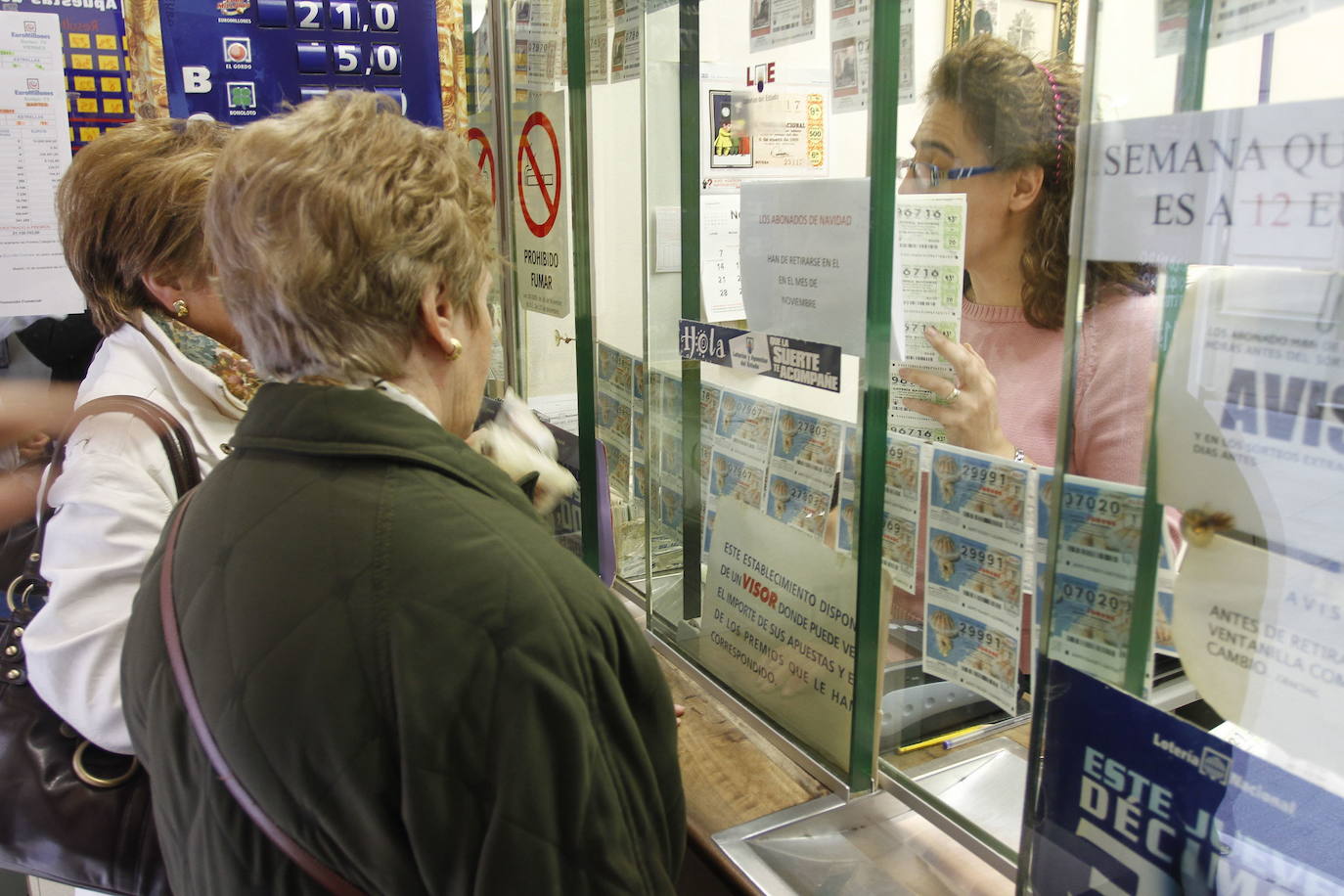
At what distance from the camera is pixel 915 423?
130 centimetres

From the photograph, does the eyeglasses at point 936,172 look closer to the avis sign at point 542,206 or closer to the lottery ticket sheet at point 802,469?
the lottery ticket sheet at point 802,469

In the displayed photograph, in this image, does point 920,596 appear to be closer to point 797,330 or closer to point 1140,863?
point 797,330

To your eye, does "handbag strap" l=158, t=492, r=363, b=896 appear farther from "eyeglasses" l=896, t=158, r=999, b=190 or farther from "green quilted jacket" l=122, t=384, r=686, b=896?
"eyeglasses" l=896, t=158, r=999, b=190

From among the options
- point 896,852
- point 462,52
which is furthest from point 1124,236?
point 462,52

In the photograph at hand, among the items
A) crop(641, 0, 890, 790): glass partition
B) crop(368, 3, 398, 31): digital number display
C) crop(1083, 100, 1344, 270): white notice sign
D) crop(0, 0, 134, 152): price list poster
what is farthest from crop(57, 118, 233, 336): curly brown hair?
crop(1083, 100, 1344, 270): white notice sign

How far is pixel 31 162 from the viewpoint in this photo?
7.33 ft

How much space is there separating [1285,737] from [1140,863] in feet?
0.54

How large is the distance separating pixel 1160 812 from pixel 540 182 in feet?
4.99

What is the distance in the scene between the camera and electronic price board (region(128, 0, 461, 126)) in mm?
2279

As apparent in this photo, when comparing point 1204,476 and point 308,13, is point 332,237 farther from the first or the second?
point 308,13

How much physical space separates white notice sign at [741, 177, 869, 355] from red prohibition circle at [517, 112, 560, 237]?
2.13 feet

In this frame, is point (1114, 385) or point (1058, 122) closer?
point (1114, 385)

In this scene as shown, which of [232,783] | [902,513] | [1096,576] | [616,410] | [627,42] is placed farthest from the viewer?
[616,410]

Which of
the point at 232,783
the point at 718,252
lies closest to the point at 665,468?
the point at 718,252
